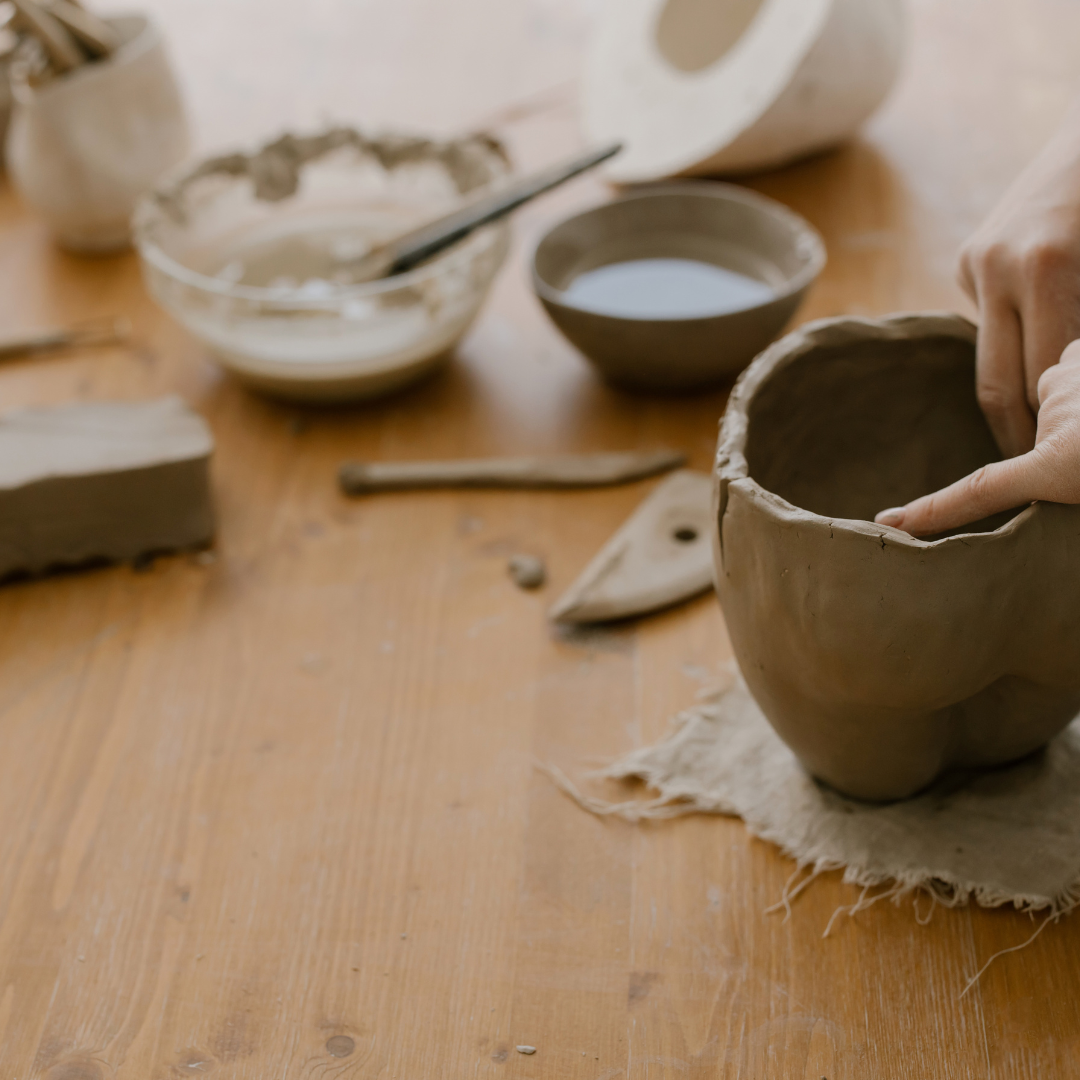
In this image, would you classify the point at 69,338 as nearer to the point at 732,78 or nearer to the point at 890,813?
the point at 732,78

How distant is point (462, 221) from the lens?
961 mm

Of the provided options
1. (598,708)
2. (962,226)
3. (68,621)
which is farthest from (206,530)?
(962,226)

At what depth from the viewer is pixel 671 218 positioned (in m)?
1.07

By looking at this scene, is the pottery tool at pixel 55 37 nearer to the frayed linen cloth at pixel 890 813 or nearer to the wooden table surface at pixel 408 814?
the wooden table surface at pixel 408 814

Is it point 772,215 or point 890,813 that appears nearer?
point 890,813

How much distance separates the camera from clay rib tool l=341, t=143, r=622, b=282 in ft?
3.10

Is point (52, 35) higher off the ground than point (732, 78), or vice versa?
point (52, 35)

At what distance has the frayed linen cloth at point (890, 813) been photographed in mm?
630

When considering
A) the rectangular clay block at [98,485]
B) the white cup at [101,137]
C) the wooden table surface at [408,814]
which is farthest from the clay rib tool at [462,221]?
the white cup at [101,137]

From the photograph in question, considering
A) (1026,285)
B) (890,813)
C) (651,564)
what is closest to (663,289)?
(651,564)

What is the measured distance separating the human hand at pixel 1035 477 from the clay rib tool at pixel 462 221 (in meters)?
0.49

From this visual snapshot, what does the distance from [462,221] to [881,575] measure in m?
0.56

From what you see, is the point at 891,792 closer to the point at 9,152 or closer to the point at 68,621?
the point at 68,621

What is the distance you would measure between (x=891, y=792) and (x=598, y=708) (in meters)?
0.20
